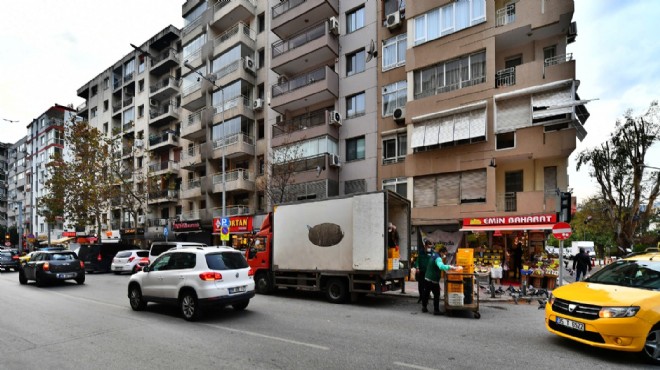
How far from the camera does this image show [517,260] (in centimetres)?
1673

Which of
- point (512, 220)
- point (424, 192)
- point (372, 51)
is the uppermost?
point (372, 51)

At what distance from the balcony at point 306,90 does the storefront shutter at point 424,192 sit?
27.9 feet

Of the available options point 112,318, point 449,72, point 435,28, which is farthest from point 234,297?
point 435,28

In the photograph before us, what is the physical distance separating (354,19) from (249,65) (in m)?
9.60

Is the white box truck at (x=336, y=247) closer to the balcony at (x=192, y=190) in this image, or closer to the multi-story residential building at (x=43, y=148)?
the balcony at (x=192, y=190)

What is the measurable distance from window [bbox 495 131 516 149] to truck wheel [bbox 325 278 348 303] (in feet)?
37.6

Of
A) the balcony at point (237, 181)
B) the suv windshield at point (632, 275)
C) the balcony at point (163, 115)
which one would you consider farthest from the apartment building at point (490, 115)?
the balcony at point (163, 115)

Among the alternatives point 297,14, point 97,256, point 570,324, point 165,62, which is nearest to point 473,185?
point 570,324

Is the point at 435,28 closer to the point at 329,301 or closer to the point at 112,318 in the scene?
the point at 329,301

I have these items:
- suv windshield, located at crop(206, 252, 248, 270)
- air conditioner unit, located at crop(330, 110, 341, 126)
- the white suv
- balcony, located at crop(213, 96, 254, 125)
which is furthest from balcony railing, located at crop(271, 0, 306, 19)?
the white suv

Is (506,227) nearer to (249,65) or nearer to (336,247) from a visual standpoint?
(336,247)

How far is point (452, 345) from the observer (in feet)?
21.8

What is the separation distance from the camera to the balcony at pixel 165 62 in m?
37.9

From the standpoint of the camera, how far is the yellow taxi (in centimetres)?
550
